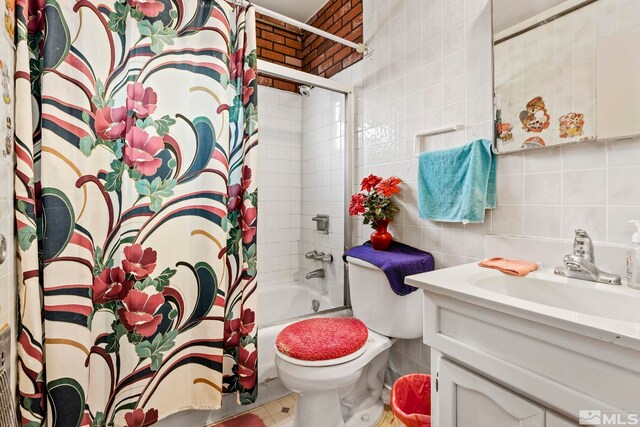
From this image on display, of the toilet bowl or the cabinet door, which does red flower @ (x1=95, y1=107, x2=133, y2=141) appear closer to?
the toilet bowl

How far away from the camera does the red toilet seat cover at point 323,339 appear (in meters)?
1.20

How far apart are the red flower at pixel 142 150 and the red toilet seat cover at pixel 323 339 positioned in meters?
0.89

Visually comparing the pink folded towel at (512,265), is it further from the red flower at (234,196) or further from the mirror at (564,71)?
the red flower at (234,196)

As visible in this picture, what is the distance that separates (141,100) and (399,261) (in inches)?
49.4

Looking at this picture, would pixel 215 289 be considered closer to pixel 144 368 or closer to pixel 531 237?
pixel 144 368

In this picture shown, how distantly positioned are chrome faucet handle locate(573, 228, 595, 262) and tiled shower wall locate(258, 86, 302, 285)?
1830mm

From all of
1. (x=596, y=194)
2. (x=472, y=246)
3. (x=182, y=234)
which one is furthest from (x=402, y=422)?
(x=182, y=234)

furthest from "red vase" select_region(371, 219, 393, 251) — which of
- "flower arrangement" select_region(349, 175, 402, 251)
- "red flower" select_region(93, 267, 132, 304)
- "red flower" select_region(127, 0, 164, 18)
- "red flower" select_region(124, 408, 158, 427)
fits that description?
"red flower" select_region(127, 0, 164, 18)

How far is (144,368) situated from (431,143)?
1.60 metres

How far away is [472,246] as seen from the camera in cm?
128

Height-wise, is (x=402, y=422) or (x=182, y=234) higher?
(x=182, y=234)

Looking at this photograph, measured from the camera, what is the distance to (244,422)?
1447 mm

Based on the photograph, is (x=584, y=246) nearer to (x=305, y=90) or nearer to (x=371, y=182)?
(x=371, y=182)

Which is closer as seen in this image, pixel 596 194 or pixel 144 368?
pixel 596 194
